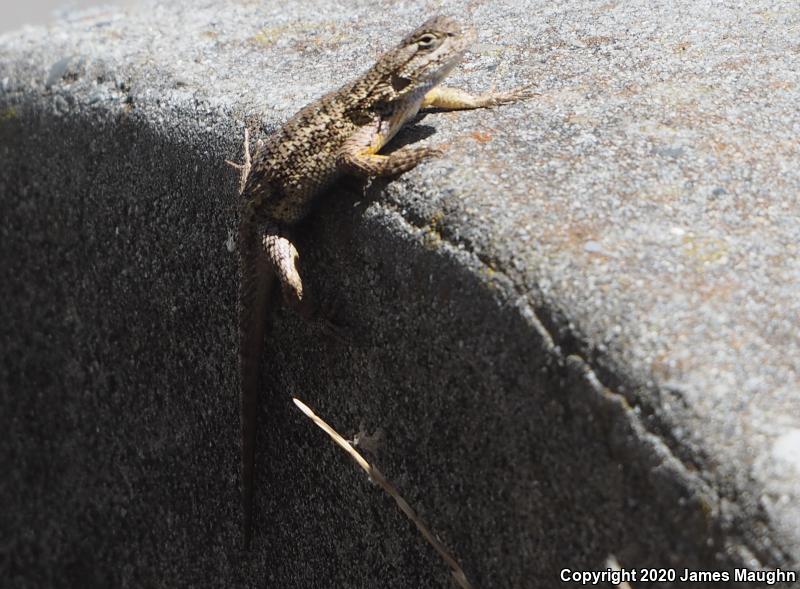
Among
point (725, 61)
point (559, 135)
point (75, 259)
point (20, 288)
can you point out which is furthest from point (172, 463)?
point (725, 61)

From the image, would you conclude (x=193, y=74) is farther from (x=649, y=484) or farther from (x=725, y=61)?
(x=649, y=484)

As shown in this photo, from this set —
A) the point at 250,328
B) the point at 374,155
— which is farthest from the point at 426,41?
the point at 250,328

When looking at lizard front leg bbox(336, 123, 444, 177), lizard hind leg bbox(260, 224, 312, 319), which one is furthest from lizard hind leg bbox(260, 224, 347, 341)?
lizard front leg bbox(336, 123, 444, 177)

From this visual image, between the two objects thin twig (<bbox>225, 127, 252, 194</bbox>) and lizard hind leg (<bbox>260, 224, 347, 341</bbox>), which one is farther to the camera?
thin twig (<bbox>225, 127, 252, 194</bbox>)

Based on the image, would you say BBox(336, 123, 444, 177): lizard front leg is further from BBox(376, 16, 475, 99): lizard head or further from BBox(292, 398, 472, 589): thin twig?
BBox(292, 398, 472, 589): thin twig

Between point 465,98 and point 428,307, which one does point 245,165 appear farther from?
point 428,307

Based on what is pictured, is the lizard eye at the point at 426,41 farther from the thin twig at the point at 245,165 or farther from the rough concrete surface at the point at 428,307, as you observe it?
the thin twig at the point at 245,165
